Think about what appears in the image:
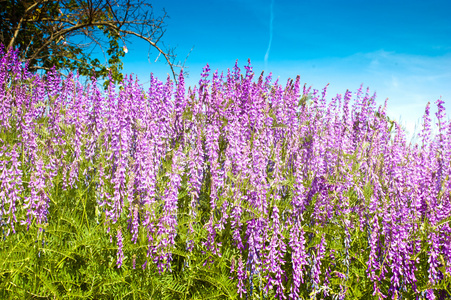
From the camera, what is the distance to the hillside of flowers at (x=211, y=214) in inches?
105

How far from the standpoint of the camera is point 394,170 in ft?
11.3

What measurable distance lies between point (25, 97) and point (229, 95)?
2819 millimetres

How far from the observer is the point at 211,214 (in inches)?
107

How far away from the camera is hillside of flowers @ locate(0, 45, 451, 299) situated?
8.73 feet

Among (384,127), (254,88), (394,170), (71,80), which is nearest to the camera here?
(394,170)

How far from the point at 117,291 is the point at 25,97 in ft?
10.7

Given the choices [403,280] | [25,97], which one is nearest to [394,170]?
[403,280]

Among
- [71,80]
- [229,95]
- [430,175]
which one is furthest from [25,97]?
[430,175]

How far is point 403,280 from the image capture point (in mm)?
2996

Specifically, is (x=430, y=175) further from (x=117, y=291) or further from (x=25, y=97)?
(x=25, y=97)

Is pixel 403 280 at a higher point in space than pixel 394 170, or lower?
lower

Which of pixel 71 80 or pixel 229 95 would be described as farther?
pixel 71 80

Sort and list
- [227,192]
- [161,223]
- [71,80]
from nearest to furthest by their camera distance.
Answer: [161,223]
[227,192]
[71,80]

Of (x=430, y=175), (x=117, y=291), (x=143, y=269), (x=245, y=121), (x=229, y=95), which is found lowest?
(x=117, y=291)
